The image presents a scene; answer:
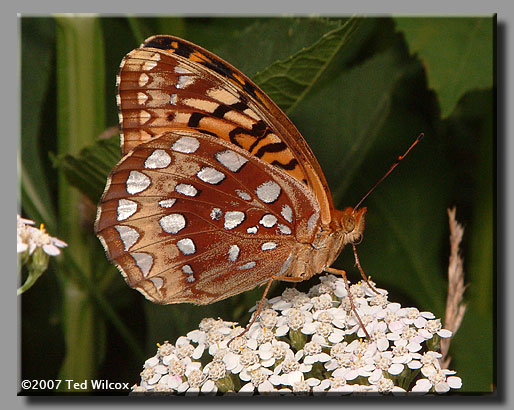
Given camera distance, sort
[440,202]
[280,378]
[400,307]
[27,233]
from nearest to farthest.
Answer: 1. [280,378]
2. [400,307]
3. [27,233]
4. [440,202]

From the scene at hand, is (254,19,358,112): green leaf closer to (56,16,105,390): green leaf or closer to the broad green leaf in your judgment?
the broad green leaf

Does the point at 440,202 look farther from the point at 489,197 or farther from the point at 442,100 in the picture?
the point at 442,100

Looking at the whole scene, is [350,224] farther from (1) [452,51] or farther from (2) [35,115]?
(2) [35,115]

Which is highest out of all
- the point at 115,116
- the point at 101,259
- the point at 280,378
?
the point at 115,116

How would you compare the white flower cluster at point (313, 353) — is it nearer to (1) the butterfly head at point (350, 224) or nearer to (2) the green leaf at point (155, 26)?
(1) the butterfly head at point (350, 224)

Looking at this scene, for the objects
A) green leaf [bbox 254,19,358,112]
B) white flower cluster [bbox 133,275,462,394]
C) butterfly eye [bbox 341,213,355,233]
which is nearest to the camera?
white flower cluster [bbox 133,275,462,394]

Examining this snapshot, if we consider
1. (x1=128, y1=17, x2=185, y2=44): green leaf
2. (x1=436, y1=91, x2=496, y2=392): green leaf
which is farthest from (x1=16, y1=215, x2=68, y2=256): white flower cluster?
(x1=436, y1=91, x2=496, y2=392): green leaf

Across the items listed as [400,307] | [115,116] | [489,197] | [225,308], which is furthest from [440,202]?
[115,116]
